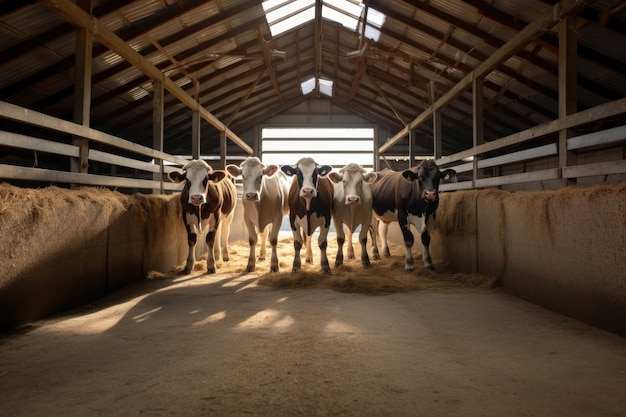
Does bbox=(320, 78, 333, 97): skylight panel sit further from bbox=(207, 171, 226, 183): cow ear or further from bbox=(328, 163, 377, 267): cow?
bbox=(207, 171, 226, 183): cow ear

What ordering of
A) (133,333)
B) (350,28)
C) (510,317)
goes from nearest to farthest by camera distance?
1. (133,333)
2. (510,317)
3. (350,28)

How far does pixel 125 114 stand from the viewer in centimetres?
1369

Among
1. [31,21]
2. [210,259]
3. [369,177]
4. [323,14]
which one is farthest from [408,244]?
[323,14]

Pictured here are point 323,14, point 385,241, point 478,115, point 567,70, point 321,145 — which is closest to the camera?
point 567,70

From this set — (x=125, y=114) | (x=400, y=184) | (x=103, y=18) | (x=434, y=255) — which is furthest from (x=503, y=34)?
→ (x=125, y=114)

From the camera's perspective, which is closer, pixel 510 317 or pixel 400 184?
pixel 510 317

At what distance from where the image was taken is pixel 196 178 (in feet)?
18.8

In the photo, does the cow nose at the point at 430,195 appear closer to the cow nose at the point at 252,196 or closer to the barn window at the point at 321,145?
the cow nose at the point at 252,196

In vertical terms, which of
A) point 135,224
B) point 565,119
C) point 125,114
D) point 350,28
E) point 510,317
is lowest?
point 510,317

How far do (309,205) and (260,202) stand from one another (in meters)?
0.91

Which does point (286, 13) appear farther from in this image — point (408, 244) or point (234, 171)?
point (408, 244)

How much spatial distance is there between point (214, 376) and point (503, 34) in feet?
31.1

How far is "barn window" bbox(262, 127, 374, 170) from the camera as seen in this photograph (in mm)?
20516

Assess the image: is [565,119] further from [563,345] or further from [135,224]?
[135,224]
